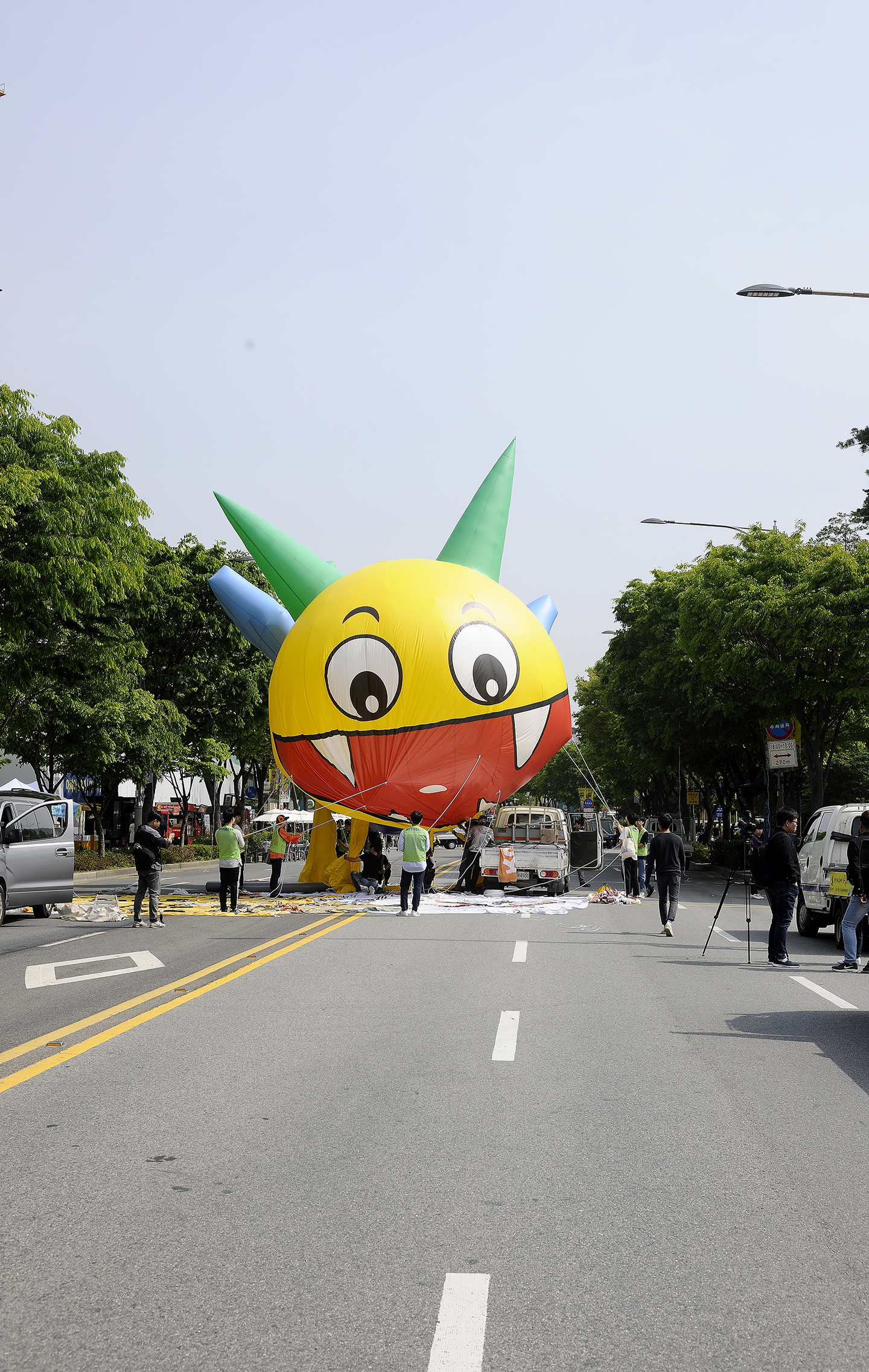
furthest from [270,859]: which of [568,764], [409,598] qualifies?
[568,764]

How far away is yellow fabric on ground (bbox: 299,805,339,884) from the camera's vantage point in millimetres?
26344

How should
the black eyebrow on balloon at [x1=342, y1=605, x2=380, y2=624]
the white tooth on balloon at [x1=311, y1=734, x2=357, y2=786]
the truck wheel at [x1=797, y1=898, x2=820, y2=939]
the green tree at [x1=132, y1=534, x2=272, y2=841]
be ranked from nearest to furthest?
the truck wheel at [x1=797, y1=898, x2=820, y2=939], the black eyebrow on balloon at [x1=342, y1=605, x2=380, y2=624], the white tooth on balloon at [x1=311, y1=734, x2=357, y2=786], the green tree at [x1=132, y1=534, x2=272, y2=841]

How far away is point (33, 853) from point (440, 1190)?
1434 cm

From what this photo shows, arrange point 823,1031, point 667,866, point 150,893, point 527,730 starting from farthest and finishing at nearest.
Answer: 1. point 527,730
2. point 667,866
3. point 150,893
4. point 823,1031

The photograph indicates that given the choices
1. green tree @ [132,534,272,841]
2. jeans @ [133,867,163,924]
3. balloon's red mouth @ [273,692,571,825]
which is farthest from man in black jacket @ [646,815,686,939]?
green tree @ [132,534,272,841]

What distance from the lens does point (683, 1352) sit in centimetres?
375

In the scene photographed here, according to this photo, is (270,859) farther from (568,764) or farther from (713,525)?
(568,764)

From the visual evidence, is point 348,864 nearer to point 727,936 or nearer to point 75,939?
point 727,936

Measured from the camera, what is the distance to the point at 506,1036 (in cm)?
900

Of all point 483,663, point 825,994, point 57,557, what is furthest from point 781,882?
point 57,557

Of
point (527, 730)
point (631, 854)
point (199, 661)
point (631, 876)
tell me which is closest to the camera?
point (527, 730)

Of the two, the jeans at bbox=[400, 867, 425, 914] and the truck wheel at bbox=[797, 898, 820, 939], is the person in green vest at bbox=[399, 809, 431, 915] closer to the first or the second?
the jeans at bbox=[400, 867, 425, 914]

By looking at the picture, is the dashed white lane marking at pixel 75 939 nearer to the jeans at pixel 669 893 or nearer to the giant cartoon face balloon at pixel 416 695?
the giant cartoon face balloon at pixel 416 695

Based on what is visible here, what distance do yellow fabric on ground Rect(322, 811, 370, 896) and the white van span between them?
370 inches
